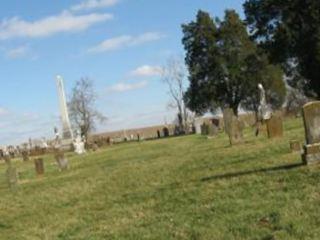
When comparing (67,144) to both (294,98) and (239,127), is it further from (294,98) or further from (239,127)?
(294,98)

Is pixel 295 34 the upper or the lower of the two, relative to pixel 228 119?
upper

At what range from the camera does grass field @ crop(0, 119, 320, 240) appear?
30.8 ft

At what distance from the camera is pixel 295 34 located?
61219 mm

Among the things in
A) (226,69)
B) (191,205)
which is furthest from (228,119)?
(226,69)

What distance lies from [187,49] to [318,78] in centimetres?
3087

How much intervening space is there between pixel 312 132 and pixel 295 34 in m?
48.7

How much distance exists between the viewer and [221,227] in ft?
30.9

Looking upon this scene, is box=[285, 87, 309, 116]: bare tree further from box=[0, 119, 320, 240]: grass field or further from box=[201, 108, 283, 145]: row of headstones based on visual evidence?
box=[0, 119, 320, 240]: grass field

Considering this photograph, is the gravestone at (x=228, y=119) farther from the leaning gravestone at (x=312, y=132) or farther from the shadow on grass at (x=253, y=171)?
the leaning gravestone at (x=312, y=132)

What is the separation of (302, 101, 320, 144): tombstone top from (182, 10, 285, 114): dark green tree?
7053cm

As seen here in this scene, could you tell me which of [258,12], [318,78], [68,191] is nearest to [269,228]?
[68,191]

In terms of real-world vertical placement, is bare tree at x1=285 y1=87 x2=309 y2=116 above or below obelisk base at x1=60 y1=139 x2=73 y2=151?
above

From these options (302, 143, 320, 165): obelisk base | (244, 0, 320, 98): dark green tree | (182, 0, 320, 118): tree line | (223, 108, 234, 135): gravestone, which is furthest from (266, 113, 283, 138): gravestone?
(182, 0, 320, 118): tree line

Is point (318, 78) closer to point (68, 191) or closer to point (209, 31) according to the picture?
point (209, 31)
